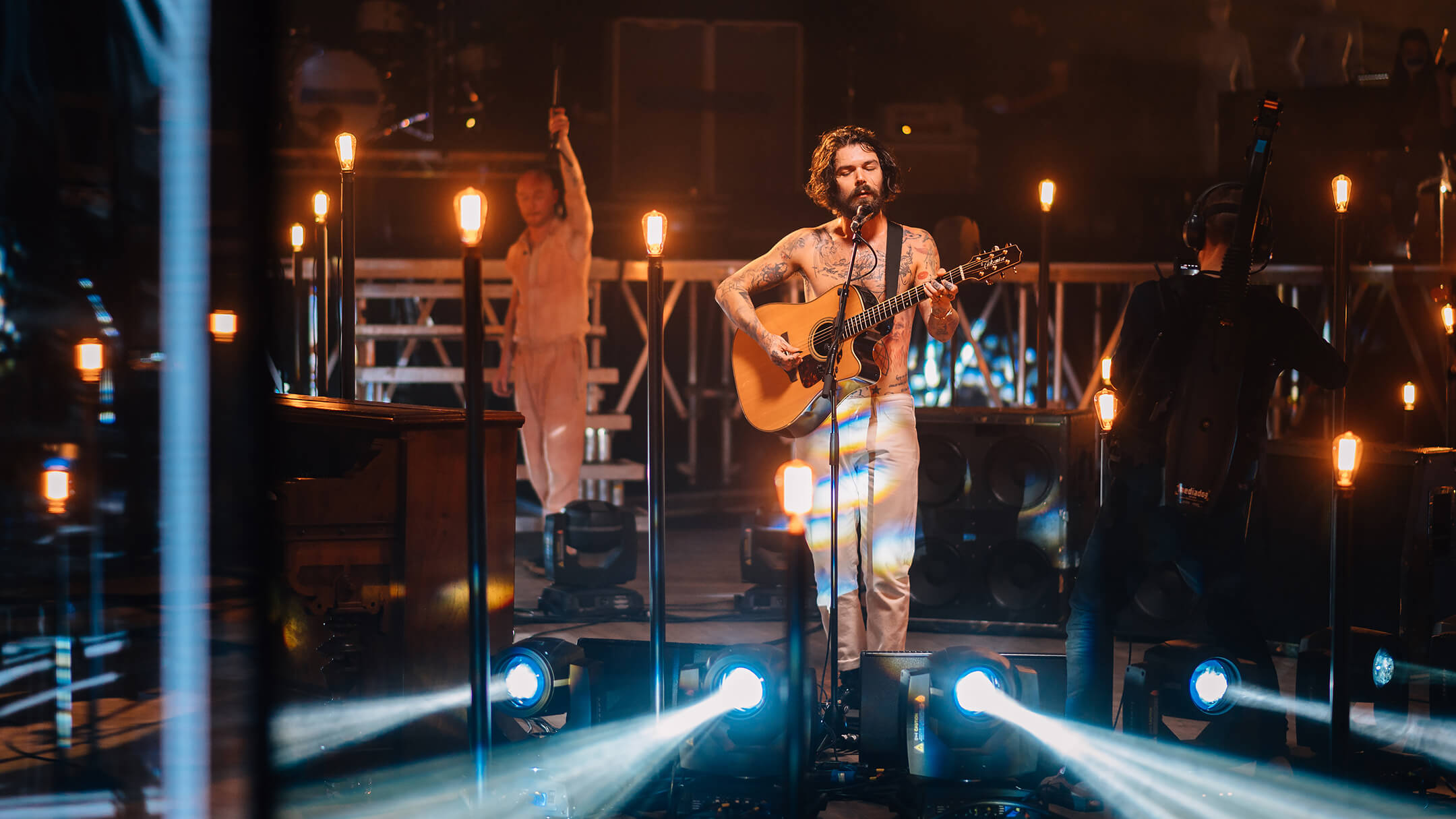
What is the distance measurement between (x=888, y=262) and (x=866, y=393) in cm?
46

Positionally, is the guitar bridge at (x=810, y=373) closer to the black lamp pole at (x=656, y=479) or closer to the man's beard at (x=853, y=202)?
the man's beard at (x=853, y=202)

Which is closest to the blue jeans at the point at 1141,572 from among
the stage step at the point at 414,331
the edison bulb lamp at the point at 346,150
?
the edison bulb lamp at the point at 346,150

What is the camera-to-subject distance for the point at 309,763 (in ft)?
11.0

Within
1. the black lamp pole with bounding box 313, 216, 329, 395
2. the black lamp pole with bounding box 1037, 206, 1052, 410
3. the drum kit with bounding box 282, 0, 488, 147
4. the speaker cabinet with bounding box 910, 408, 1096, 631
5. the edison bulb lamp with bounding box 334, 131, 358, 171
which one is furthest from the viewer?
the drum kit with bounding box 282, 0, 488, 147

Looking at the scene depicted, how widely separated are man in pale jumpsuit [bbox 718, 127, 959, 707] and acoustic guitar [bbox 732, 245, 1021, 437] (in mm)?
56

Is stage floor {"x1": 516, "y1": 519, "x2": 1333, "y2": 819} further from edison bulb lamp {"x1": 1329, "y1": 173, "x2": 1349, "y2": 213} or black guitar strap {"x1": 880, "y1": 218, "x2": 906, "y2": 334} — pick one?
edison bulb lamp {"x1": 1329, "y1": 173, "x2": 1349, "y2": 213}

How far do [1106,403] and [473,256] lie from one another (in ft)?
6.94

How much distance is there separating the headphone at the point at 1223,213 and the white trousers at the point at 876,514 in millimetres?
1074

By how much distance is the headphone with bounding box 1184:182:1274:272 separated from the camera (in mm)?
3344

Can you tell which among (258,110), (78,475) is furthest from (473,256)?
(78,475)

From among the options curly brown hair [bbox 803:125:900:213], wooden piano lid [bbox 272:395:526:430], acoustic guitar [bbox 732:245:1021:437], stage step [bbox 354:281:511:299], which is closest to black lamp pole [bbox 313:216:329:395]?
wooden piano lid [bbox 272:395:526:430]

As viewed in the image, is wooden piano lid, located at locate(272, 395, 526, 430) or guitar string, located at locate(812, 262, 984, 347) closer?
wooden piano lid, located at locate(272, 395, 526, 430)

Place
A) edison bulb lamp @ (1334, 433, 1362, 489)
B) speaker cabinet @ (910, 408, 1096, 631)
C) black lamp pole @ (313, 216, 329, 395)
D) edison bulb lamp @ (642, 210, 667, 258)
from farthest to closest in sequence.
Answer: speaker cabinet @ (910, 408, 1096, 631) < black lamp pole @ (313, 216, 329, 395) < edison bulb lamp @ (642, 210, 667, 258) < edison bulb lamp @ (1334, 433, 1362, 489)

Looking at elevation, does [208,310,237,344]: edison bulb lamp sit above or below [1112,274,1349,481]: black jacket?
above
